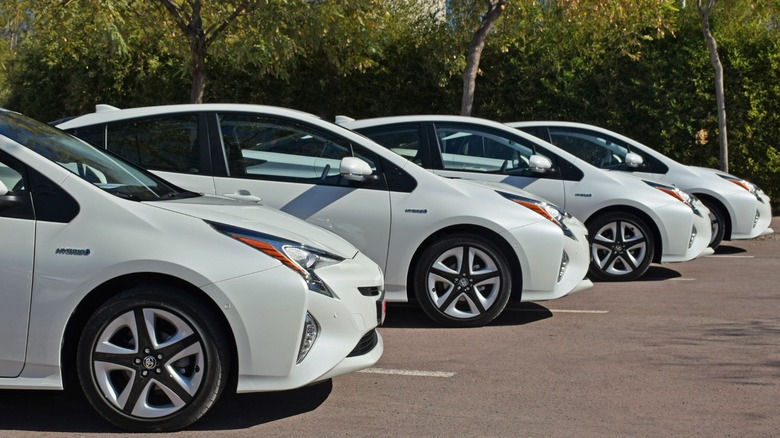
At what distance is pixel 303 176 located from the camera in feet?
25.4

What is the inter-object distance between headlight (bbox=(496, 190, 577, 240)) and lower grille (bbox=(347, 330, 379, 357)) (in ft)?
8.73

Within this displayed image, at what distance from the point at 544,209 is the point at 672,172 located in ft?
15.4

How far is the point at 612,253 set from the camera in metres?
10.3

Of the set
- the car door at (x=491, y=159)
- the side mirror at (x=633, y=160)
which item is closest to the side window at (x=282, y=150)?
the car door at (x=491, y=159)

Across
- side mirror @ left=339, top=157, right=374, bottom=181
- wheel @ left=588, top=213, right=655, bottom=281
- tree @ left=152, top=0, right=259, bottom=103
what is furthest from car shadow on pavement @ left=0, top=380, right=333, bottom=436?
tree @ left=152, top=0, right=259, bottom=103

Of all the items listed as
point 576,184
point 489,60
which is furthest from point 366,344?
point 489,60


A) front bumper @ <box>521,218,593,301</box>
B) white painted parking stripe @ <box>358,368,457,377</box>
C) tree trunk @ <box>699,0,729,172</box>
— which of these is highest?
tree trunk @ <box>699,0,729,172</box>

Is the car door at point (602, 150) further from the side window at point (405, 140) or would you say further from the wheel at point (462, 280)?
the wheel at point (462, 280)

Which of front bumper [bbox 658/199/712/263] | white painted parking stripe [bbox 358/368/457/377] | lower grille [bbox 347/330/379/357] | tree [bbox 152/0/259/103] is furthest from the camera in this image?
tree [bbox 152/0/259/103]

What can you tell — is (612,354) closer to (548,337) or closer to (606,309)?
(548,337)

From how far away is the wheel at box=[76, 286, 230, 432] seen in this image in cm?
478

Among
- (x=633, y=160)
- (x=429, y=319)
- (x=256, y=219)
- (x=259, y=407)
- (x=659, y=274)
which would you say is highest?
(x=633, y=160)

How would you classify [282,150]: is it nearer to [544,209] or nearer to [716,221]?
[544,209]

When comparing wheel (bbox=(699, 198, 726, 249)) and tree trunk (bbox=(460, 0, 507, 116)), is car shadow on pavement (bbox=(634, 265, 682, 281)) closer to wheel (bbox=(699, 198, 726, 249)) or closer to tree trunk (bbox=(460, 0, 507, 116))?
wheel (bbox=(699, 198, 726, 249))
